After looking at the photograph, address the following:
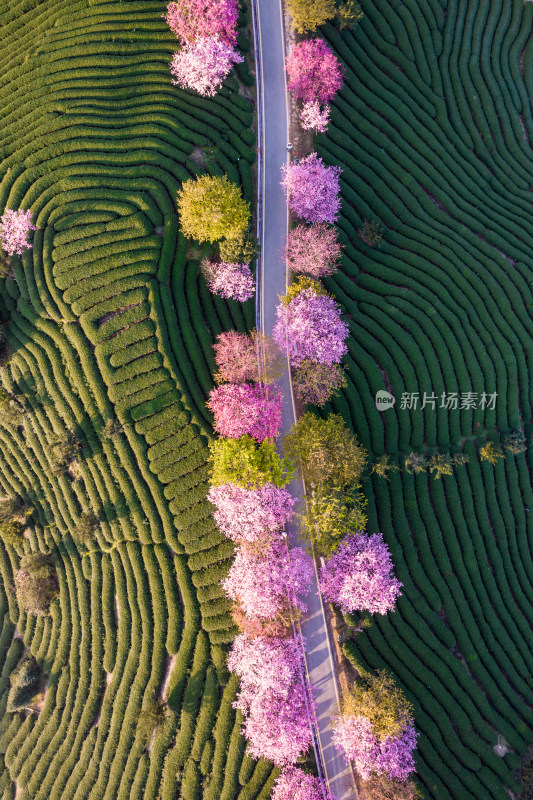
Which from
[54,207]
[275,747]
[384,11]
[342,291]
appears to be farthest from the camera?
[384,11]

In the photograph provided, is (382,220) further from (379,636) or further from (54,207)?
(379,636)

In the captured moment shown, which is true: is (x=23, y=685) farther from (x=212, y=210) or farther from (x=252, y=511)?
(x=212, y=210)

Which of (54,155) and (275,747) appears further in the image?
(54,155)

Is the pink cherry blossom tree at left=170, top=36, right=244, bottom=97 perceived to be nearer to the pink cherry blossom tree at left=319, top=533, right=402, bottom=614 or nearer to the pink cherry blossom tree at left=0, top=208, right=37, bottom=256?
the pink cherry blossom tree at left=0, top=208, right=37, bottom=256

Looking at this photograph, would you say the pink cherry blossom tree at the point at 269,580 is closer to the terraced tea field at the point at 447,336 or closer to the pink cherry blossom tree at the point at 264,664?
the pink cherry blossom tree at the point at 264,664

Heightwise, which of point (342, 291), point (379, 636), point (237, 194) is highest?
point (237, 194)

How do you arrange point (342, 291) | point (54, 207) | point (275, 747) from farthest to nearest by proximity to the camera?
1. point (342, 291)
2. point (54, 207)
3. point (275, 747)

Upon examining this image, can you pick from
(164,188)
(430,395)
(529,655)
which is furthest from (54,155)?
(529,655)

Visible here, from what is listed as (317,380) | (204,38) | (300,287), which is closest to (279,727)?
(317,380)
